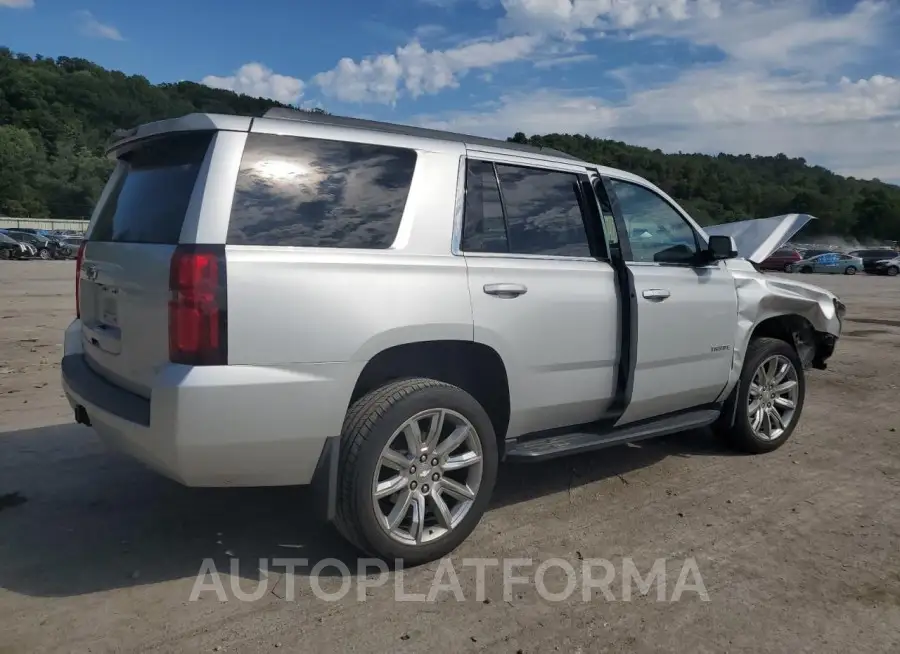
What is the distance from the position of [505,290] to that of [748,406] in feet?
8.04

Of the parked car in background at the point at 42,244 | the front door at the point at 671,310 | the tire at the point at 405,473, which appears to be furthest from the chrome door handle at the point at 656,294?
the parked car in background at the point at 42,244

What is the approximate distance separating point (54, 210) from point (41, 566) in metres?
98.0

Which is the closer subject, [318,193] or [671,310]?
[318,193]

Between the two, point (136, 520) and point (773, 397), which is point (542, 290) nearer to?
point (136, 520)

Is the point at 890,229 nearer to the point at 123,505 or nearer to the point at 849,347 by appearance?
the point at 849,347

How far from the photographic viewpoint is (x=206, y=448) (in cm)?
283

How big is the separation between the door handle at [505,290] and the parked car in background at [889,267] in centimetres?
4535

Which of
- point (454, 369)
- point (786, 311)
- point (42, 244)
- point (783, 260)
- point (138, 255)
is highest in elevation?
point (783, 260)

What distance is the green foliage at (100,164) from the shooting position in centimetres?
8162

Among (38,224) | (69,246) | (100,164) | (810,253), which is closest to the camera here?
(69,246)

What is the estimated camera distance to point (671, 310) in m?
4.34

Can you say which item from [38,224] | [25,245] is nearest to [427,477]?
[25,245]

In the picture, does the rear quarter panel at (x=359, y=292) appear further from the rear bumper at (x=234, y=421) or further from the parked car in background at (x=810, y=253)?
the parked car in background at (x=810, y=253)

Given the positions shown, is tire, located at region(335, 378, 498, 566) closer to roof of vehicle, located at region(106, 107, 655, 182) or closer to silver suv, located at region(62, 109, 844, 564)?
silver suv, located at region(62, 109, 844, 564)
